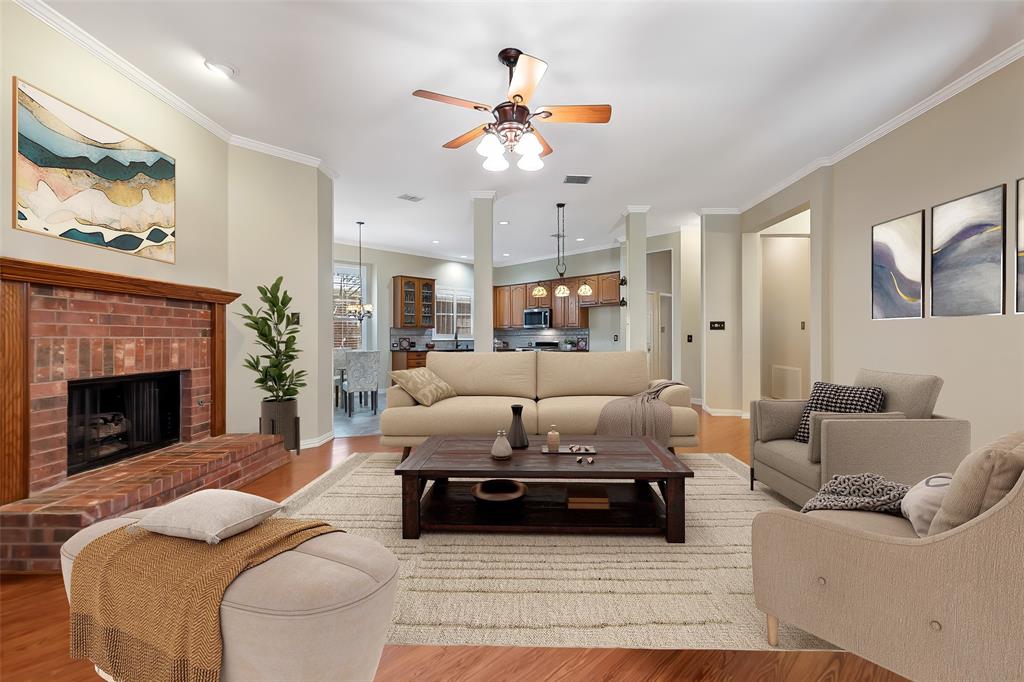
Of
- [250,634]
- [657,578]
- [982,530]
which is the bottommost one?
[657,578]

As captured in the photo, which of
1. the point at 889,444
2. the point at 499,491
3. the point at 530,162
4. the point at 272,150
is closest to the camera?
the point at 889,444

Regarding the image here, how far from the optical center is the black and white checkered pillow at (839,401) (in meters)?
2.73

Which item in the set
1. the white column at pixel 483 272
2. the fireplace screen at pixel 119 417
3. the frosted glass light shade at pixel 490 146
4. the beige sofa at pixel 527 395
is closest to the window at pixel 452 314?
the white column at pixel 483 272

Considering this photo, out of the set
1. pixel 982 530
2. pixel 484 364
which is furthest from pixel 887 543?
pixel 484 364

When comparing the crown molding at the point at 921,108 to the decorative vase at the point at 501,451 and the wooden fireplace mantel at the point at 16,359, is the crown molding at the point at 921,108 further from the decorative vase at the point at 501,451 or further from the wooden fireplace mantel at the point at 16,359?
the wooden fireplace mantel at the point at 16,359

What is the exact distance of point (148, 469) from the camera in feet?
9.35

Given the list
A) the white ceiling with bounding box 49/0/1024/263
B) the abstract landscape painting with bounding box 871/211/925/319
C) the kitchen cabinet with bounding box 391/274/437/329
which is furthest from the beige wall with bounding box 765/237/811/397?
the kitchen cabinet with bounding box 391/274/437/329

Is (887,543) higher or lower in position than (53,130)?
lower

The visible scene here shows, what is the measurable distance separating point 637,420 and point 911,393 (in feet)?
5.75

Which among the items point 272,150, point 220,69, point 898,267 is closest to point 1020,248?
point 898,267

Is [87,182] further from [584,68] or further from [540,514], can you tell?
[540,514]

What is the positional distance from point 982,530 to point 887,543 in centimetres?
21

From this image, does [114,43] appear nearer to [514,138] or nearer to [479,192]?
[514,138]

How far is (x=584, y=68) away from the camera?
3.07m
